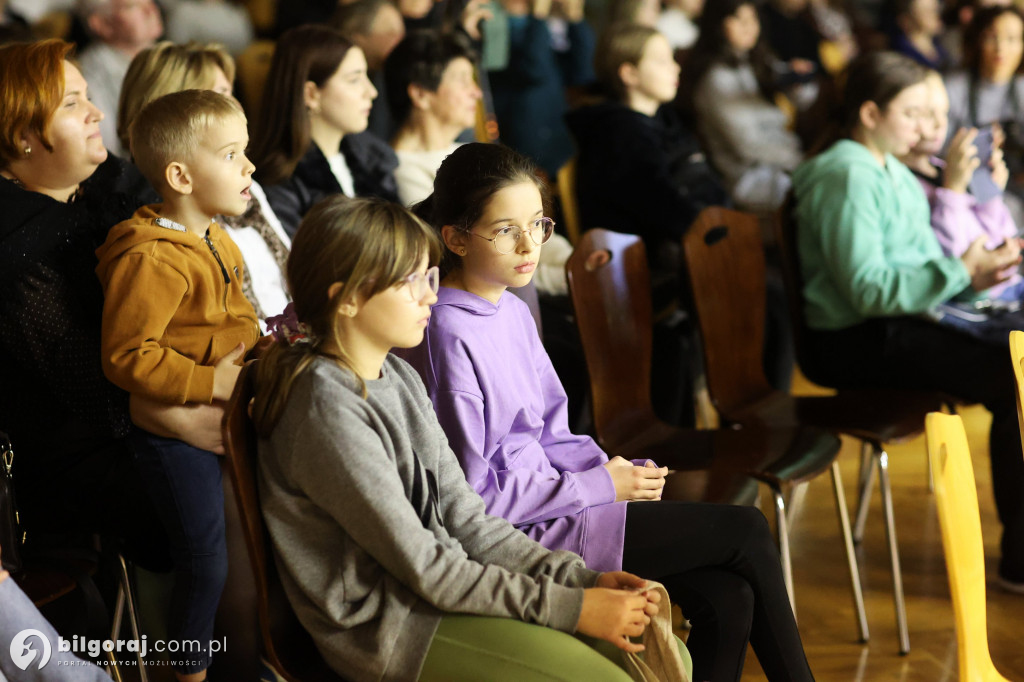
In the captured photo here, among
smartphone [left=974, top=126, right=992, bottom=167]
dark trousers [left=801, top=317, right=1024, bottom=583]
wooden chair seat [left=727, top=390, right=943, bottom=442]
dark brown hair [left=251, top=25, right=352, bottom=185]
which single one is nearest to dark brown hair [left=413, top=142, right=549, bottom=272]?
dark brown hair [left=251, top=25, right=352, bottom=185]

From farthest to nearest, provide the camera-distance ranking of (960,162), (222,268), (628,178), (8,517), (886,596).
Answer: (628,178) < (960,162) < (886,596) < (222,268) < (8,517)

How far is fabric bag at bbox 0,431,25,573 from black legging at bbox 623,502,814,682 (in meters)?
0.86

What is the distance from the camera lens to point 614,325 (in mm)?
2299

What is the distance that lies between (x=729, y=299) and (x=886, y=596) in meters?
0.76

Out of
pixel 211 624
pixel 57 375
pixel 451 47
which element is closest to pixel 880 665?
pixel 211 624

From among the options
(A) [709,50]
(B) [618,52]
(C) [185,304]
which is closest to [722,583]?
(C) [185,304]

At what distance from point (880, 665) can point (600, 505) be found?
0.91 meters

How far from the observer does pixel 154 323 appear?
5.29ft

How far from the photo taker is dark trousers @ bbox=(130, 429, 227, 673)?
5.50 feet

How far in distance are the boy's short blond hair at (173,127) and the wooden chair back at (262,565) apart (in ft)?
1.68

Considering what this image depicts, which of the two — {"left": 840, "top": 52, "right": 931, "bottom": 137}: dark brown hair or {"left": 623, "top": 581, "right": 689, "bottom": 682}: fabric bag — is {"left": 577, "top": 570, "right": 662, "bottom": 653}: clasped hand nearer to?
{"left": 623, "top": 581, "right": 689, "bottom": 682}: fabric bag

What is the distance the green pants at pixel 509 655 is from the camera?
1.26m

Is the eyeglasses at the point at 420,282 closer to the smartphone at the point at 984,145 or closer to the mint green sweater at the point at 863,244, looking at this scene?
the mint green sweater at the point at 863,244

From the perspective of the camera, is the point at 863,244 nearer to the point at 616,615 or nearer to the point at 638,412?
the point at 638,412
